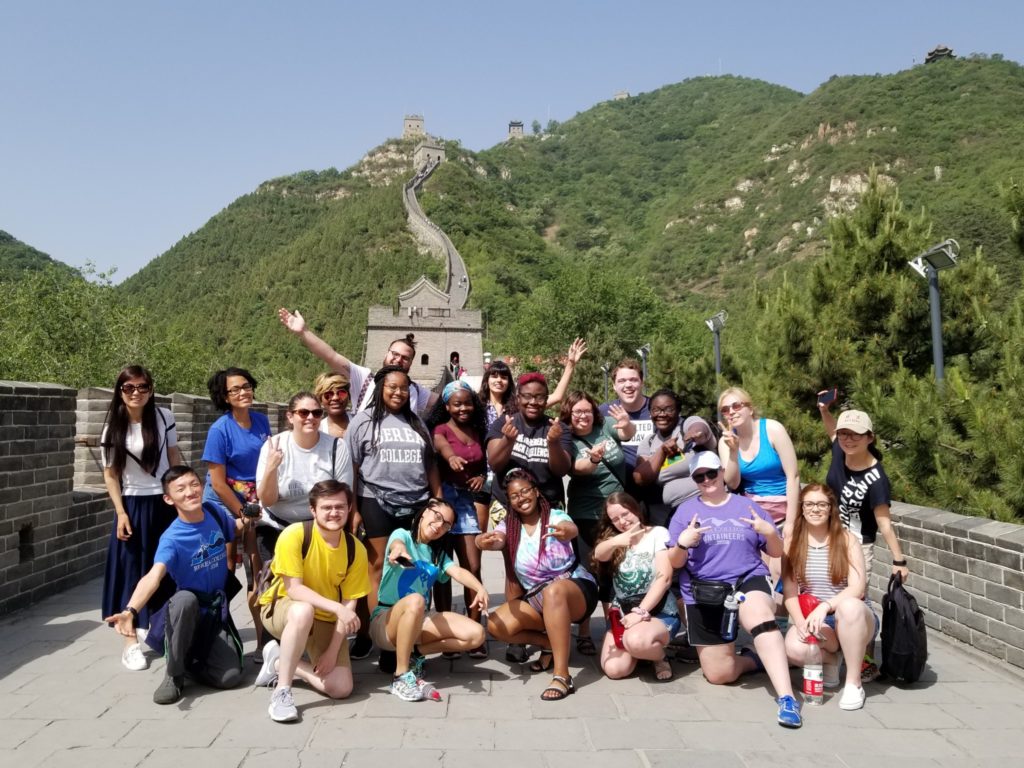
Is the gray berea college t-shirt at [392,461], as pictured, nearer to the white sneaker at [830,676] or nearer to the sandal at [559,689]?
the sandal at [559,689]

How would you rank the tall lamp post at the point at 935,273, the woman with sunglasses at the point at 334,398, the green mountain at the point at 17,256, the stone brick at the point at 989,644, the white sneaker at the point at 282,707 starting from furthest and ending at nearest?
the green mountain at the point at 17,256, the tall lamp post at the point at 935,273, the woman with sunglasses at the point at 334,398, the stone brick at the point at 989,644, the white sneaker at the point at 282,707

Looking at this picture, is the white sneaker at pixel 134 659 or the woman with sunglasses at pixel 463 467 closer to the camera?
the white sneaker at pixel 134 659

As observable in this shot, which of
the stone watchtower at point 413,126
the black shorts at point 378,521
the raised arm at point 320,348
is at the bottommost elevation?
the black shorts at point 378,521

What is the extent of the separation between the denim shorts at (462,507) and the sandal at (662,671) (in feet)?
4.32

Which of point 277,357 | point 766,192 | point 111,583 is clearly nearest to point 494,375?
point 111,583

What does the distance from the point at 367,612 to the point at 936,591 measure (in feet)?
12.6

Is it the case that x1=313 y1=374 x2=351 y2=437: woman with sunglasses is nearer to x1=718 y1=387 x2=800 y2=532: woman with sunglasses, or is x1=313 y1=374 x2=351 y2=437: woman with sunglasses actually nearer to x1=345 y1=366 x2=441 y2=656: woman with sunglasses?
x1=345 y1=366 x2=441 y2=656: woman with sunglasses

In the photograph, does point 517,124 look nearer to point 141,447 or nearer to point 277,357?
point 277,357

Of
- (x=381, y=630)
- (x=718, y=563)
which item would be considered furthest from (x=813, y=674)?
(x=381, y=630)

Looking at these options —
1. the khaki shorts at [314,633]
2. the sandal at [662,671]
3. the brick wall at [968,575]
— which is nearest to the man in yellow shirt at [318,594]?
the khaki shorts at [314,633]

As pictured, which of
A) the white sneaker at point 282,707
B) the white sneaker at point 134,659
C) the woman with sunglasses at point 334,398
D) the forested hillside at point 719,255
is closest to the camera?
the white sneaker at point 282,707

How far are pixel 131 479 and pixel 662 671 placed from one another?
346cm

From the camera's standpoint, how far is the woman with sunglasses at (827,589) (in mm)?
Answer: 4039

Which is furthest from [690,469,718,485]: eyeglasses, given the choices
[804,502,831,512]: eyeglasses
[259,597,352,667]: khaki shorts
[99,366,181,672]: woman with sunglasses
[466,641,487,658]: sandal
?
[99,366,181,672]: woman with sunglasses
